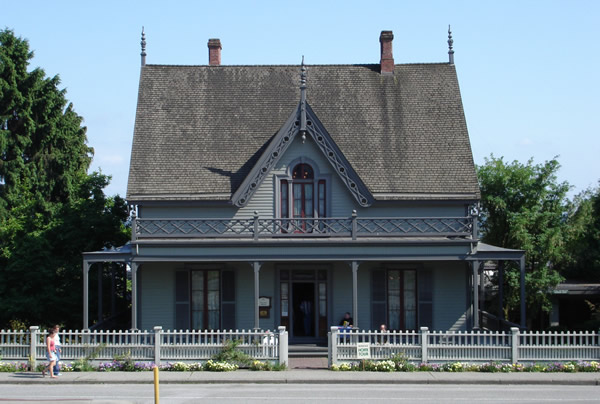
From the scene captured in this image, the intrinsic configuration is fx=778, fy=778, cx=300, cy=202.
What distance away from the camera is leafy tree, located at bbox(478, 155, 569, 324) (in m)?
33.2

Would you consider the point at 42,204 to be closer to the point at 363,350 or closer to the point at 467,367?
the point at 363,350

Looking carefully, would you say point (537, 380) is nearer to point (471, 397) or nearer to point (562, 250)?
point (471, 397)

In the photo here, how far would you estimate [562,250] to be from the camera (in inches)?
1352

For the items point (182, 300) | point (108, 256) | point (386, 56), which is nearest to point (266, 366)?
point (182, 300)

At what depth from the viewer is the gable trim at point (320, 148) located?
Answer: 89.9ft

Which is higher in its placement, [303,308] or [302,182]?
[302,182]

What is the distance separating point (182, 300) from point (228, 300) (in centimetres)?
168

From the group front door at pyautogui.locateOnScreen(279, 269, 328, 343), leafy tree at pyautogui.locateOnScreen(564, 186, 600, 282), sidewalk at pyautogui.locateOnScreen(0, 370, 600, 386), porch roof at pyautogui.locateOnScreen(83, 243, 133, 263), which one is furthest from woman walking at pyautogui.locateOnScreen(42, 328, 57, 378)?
leafy tree at pyautogui.locateOnScreen(564, 186, 600, 282)

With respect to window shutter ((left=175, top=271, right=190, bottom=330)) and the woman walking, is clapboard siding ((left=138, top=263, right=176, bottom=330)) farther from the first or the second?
the woman walking

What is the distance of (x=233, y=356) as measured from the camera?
2236cm

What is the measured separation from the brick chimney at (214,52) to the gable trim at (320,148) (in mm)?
7241

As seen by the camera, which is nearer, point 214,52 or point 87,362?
point 87,362

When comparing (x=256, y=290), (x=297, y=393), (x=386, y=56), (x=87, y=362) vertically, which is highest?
(x=386, y=56)

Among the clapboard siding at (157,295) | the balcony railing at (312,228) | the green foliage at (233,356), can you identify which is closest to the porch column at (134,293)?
the balcony railing at (312,228)
